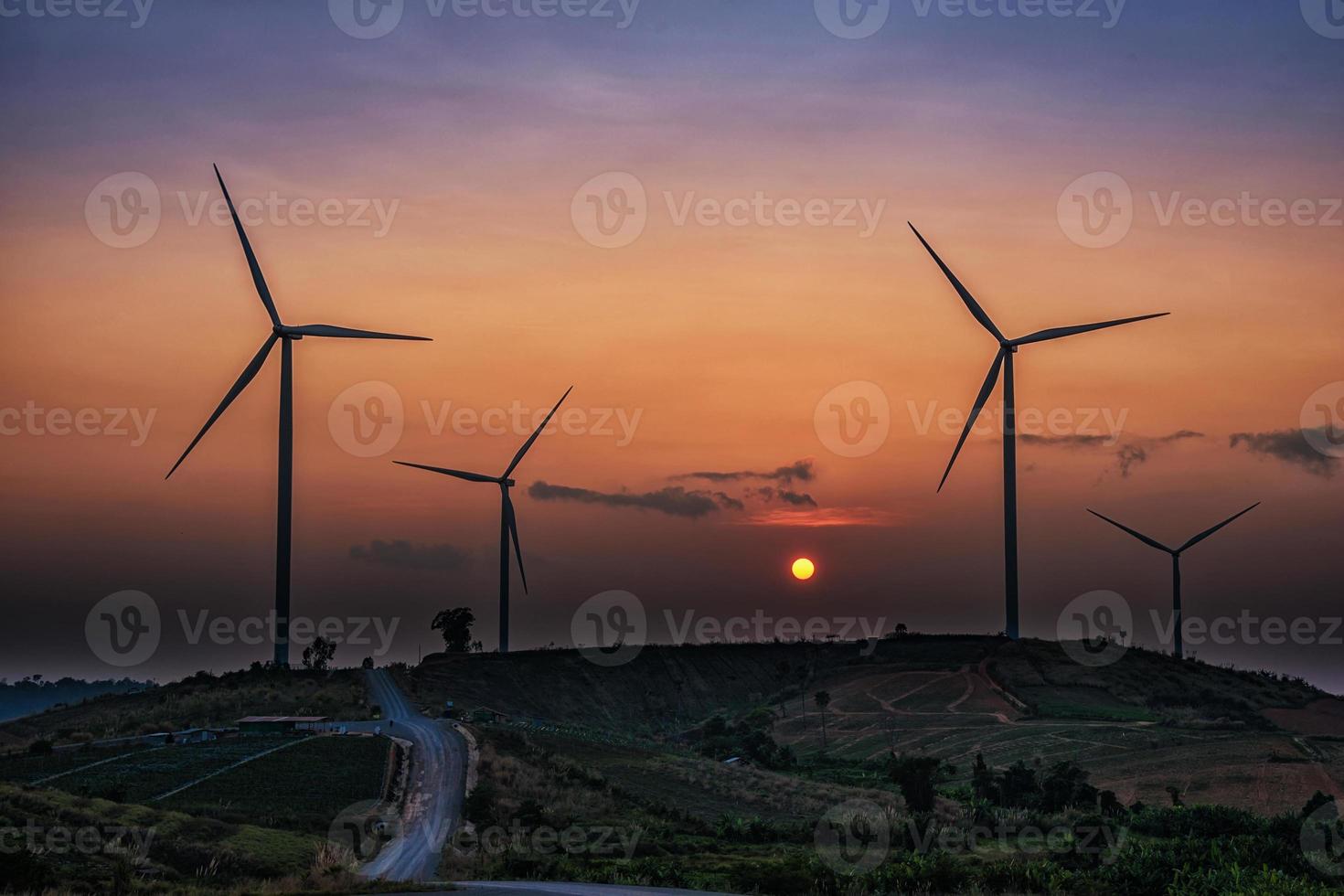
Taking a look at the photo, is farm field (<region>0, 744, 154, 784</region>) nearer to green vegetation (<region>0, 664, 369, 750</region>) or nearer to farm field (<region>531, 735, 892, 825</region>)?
green vegetation (<region>0, 664, 369, 750</region>)

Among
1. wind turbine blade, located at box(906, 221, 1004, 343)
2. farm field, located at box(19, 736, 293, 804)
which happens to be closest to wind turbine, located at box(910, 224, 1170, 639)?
wind turbine blade, located at box(906, 221, 1004, 343)

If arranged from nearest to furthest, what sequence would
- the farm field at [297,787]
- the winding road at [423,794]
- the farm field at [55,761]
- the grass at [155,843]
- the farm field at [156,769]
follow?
1. the grass at [155,843]
2. the winding road at [423,794]
3. the farm field at [297,787]
4. the farm field at [156,769]
5. the farm field at [55,761]

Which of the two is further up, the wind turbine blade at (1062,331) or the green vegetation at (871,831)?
the wind turbine blade at (1062,331)

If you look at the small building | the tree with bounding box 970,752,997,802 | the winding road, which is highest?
the small building

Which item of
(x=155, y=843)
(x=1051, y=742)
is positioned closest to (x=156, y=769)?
(x=155, y=843)

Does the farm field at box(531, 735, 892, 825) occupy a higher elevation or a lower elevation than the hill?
lower

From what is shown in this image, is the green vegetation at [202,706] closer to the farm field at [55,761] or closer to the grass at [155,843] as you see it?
the farm field at [55,761]

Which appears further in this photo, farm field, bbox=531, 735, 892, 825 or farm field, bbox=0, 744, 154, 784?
farm field, bbox=531, 735, 892, 825

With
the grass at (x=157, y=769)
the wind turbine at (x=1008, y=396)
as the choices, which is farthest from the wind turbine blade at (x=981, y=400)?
the grass at (x=157, y=769)
